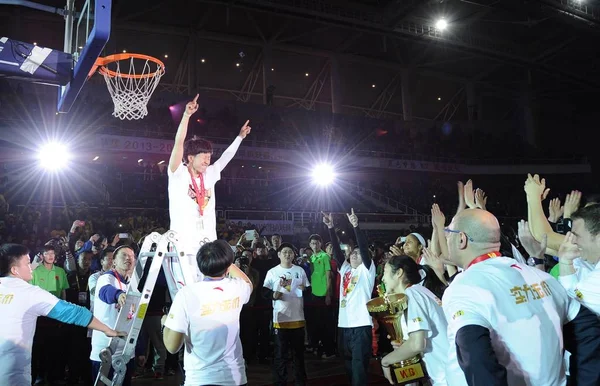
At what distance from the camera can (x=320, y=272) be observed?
29.9 feet

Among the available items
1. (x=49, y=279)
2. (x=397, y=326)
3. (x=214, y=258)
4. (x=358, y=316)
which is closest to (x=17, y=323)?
(x=214, y=258)

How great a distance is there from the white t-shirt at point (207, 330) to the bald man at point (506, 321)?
1483mm

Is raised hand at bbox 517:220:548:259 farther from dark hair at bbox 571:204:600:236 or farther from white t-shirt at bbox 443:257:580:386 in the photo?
white t-shirt at bbox 443:257:580:386

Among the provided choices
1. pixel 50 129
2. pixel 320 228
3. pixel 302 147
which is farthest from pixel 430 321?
pixel 302 147

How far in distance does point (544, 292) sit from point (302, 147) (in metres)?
21.9

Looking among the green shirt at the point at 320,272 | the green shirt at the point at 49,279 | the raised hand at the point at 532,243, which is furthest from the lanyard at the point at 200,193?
the green shirt at the point at 320,272

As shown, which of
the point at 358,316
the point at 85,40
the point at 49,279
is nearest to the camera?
the point at 85,40

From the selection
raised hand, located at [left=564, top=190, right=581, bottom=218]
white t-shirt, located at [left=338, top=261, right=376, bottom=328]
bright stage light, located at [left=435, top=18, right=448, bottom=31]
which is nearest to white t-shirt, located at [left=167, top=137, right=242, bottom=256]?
white t-shirt, located at [left=338, top=261, right=376, bottom=328]

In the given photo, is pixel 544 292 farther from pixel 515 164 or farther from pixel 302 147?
pixel 515 164

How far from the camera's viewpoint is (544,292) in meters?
2.31

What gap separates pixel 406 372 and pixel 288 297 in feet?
12.3

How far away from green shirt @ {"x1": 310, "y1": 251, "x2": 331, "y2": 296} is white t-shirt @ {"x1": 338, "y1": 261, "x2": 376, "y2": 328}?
8.43 ft

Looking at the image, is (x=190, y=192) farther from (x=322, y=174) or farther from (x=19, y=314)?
(x=322, y=174)

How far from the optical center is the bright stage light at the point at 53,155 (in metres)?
17.2
